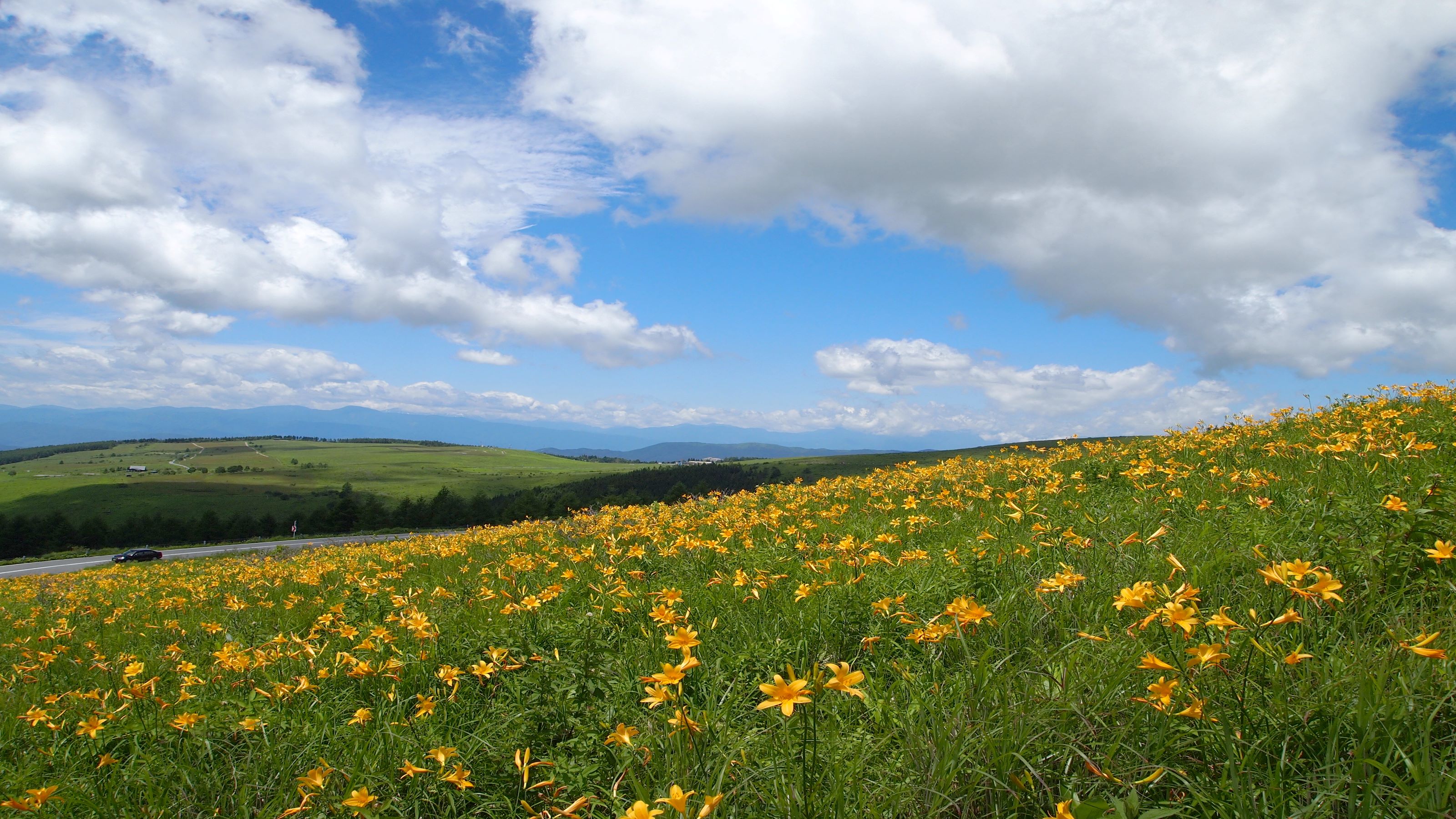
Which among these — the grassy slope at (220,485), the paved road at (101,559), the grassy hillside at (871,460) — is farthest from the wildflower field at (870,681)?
the grassy slope at (220,485)

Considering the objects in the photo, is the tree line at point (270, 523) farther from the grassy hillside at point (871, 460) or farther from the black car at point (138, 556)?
the black car at point (138, 556)

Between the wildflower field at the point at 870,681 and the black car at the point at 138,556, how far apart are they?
214 ft

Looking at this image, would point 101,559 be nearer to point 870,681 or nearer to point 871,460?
point 870,681

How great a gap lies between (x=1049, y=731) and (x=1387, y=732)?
1196mm

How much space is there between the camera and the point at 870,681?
11.6 ft

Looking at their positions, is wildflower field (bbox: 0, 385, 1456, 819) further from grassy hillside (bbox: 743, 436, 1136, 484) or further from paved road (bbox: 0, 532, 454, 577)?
paved road (bbox: 0, 532, 454, 577)

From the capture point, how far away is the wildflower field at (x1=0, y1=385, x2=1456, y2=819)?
8.66ft

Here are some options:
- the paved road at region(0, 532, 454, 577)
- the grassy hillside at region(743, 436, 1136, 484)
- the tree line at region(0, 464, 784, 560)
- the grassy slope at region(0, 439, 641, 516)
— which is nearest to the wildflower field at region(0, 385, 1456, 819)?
the grassy hillside at region(743, 436, 1136, 484)

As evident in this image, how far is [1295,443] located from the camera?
7.68m

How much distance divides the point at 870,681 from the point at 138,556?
7662 cm

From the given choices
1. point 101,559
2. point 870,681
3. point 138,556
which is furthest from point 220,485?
point 870,681

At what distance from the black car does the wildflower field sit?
65.1 m

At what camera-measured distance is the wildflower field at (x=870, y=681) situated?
264 cm

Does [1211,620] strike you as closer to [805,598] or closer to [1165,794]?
[1165,794]
